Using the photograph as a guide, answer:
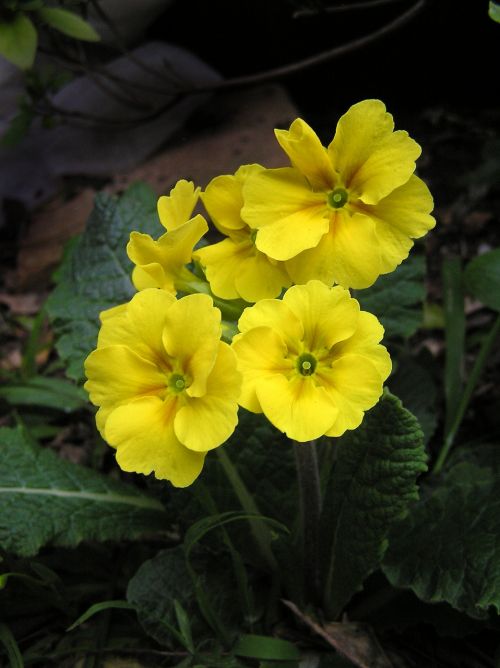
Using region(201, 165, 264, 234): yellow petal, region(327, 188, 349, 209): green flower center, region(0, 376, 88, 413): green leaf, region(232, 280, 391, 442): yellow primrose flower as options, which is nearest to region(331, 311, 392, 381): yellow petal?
region(232, 280, 391, 442): yellow primrose flower

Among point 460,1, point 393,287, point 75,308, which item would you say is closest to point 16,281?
point 75,308

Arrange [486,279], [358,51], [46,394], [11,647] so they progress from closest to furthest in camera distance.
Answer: [11,647] < [486,279] < [46,394] < [358,51]

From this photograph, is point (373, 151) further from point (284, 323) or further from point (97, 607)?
point (97, 607)

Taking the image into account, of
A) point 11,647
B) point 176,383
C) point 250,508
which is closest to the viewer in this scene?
point 176,383

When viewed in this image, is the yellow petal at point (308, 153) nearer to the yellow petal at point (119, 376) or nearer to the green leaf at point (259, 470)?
the yellow petal at point (119, 376)

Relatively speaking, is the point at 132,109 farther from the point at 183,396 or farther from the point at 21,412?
the point at 183,396

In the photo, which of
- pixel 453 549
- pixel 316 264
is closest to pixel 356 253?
pixel 316 264
